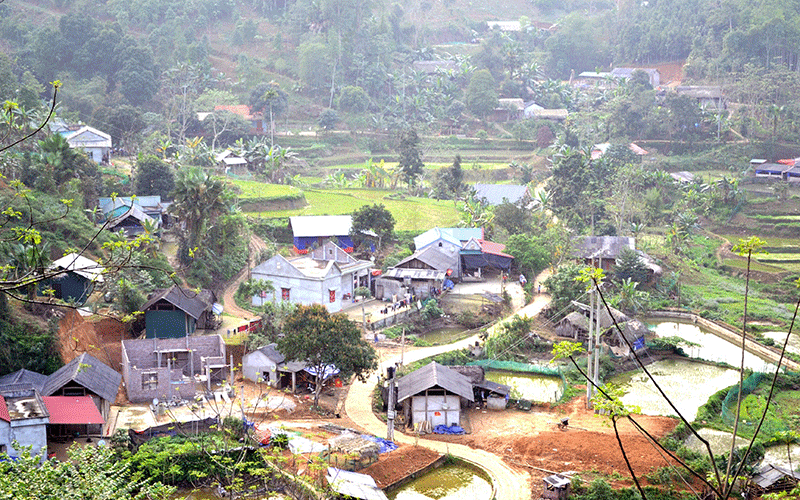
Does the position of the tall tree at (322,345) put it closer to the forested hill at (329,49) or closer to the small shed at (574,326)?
the small shed at (574,326)

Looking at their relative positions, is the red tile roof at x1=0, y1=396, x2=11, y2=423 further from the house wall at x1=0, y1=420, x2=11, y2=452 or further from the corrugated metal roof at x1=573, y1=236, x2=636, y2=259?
the corrugated metal roof at x1=573, y1=236, x2=636, y2=259

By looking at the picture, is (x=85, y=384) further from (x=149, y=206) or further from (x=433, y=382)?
(x=149, y=206)

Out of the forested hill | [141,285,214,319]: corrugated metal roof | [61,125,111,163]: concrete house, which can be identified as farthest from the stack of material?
the forested hill

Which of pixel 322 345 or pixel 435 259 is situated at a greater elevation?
pixel 322 345

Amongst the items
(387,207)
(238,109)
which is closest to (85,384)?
(387,207)

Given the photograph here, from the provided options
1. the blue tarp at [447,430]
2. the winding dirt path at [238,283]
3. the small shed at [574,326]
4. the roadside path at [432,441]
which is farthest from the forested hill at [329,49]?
the blue tarp at [447,430]
